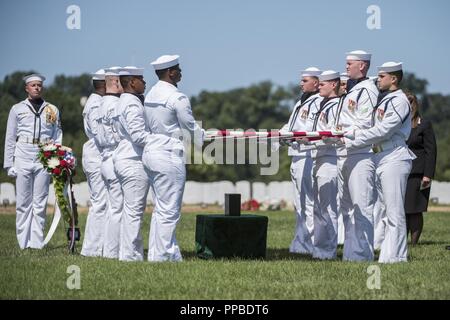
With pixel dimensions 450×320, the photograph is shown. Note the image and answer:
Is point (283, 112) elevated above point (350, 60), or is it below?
below

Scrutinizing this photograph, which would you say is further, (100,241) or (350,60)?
(100,241)

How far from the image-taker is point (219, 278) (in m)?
11.0

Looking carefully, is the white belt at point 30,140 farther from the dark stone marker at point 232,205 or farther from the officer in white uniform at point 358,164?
the officer in white uniform at point 358,164

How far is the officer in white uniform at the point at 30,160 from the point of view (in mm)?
15641

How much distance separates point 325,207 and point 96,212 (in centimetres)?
337

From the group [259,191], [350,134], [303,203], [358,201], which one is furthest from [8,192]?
[350,134]

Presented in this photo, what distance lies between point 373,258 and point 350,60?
269cm

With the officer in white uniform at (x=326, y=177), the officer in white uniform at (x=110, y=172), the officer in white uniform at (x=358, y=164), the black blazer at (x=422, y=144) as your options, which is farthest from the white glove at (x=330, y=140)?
the black blazer at (x=422, y=144)

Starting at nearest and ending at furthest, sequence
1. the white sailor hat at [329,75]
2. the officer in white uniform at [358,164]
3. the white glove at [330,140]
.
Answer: the officer in white uniform at [358,164]
the white glove at [330,140]
the white sailor hat at [329,75]

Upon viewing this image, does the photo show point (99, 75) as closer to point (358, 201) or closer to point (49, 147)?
point (49, 147)

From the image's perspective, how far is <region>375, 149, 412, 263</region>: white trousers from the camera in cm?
1270
